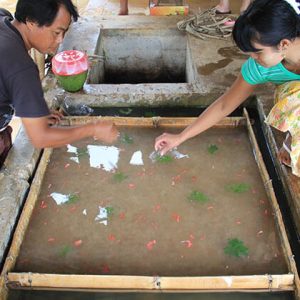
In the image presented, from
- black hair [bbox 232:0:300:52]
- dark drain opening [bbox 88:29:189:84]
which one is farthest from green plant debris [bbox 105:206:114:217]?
dark drain opening [bbox 88:29:189:84]

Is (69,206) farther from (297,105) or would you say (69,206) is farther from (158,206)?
(297,105)

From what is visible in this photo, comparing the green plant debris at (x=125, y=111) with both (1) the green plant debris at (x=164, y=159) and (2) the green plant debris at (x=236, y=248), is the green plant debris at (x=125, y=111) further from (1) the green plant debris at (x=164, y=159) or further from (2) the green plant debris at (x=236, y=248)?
(2) the green plant debris at (x=236, y=248)

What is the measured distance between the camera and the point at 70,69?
136 inches

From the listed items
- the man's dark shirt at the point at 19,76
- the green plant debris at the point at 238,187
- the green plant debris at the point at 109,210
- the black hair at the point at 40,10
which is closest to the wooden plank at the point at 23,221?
the green plant debris at the point at 109,210

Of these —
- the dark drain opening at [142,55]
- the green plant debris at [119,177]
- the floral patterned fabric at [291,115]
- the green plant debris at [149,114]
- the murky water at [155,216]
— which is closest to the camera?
the murky water at [155,216]

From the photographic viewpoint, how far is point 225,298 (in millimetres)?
2158

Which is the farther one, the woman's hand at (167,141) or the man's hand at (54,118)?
the man's hand at (54,118)

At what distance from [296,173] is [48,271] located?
1606 mm

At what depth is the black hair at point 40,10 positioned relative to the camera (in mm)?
1954

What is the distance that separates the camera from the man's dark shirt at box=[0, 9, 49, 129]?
1954 millimetres

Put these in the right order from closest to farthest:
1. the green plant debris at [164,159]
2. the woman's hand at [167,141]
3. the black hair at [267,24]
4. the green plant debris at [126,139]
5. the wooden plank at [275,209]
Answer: the black hair at [267,24]
the wooden plank at [275,209]
the woman's hand at [167,141]
the green plant debris at [164,159]
the green plant debris at [126,139]

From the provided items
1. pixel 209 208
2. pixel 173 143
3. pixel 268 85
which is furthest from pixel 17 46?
pixel 268 85

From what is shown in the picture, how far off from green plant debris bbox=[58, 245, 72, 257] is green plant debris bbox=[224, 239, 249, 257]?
35.9 inches

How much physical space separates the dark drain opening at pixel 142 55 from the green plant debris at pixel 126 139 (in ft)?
5.59
